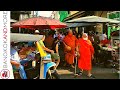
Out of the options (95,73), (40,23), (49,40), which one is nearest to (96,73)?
(95,73)

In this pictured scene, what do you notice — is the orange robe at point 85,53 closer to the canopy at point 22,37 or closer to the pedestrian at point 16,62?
the canopy at point 22,37

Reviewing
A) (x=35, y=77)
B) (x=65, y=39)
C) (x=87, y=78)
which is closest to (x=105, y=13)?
(x=65, y=39)

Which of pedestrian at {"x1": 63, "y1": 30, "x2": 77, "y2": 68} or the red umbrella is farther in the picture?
pedestrian at {"x1": 63, "y1": 30, "x2": 77, "y2": 68}

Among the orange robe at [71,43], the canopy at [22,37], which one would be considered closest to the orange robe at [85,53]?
the orange robe at [71,43]

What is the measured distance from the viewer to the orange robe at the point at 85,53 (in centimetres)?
745

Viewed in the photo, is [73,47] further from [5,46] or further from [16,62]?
[5,46]

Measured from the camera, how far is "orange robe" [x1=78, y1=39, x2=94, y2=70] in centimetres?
745

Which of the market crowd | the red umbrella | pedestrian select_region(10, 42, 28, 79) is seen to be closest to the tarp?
the red umbrella

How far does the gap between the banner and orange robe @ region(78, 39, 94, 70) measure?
181 cm

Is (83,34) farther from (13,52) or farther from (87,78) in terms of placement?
(13,52)

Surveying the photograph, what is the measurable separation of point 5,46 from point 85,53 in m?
2.02

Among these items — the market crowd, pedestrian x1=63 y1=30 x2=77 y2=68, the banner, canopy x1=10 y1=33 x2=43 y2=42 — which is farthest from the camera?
pedestrian x1=63 y1=30 x2=77 y2=68

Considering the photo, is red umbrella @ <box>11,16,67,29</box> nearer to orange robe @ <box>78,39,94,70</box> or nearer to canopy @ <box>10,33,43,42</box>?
canopy @ <box>10,33,43,42</box>
